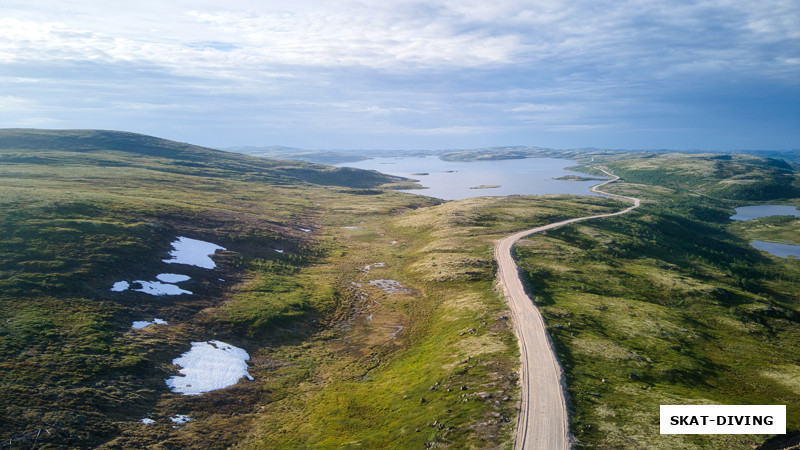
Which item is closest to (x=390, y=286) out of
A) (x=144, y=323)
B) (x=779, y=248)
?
(x=144, y=323)

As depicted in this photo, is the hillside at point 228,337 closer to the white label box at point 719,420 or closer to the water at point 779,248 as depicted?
the white label box at point 719,420

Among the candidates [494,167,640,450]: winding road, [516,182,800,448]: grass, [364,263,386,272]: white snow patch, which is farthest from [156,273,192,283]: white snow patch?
[516,182,800,448]: grass

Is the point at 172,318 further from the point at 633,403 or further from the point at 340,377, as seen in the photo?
the point at 633,403

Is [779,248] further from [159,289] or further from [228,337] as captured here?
[159,289]

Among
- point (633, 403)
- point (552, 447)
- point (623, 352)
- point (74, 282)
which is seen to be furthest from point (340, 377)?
point (74, 282)

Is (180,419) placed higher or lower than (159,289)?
lower
